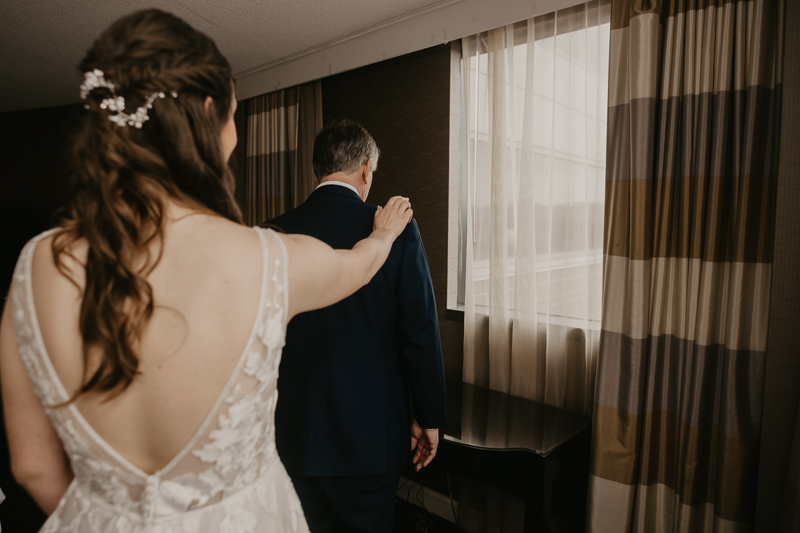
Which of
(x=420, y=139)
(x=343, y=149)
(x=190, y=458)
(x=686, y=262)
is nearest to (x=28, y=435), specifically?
(x=190, y=458)

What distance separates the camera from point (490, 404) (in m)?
2.14

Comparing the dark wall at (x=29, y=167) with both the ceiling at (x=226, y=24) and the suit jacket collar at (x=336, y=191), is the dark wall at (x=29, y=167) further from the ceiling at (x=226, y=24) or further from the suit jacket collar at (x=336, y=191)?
the suit jacket collar at (x=336, y=191)

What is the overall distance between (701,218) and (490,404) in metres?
1.12

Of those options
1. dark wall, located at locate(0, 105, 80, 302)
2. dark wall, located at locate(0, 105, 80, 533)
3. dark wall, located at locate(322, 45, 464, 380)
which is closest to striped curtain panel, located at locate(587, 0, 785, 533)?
dark wall, located at locate(322, 45, 464, 380)

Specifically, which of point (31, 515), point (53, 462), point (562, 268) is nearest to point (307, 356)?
point (53, 462)

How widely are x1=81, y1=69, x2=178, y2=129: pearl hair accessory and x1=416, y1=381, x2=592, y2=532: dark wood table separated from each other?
59.4 inches

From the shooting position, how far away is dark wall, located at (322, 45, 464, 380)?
2523mm

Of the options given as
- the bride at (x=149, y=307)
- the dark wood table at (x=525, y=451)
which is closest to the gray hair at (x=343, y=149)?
the bride at (x=149, y=307)

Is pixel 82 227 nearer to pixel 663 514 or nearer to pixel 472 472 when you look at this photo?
pixel 472 472

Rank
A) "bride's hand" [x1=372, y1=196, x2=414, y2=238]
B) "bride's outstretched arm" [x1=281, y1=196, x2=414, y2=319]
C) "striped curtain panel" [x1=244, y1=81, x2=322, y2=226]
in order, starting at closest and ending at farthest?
"bride's outstretched arm" [x1=281, y1=196, x2=414, y2=319]
"bride's hand" [x1=372, y1=196, x2=414, y2=238]
"striped curtain panel" [x1=244, y1=81, x2=322, y2=226]

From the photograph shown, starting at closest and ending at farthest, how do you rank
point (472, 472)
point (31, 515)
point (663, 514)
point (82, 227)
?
point (82, 227)
point (663, 514)
point (472, 472)
point (31, 515)

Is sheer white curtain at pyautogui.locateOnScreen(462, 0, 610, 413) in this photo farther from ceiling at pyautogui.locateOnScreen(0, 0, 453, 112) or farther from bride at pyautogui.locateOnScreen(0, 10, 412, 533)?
bride at pyautogui.locateOnScreen(0, 10, 412, 533)

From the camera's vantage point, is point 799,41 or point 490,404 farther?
point 490,404

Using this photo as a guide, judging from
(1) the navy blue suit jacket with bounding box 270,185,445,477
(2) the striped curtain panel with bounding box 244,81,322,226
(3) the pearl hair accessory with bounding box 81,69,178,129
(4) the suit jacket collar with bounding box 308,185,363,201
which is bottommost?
(1) the navy blue suit jacket with bounding box 270,185,445,477
